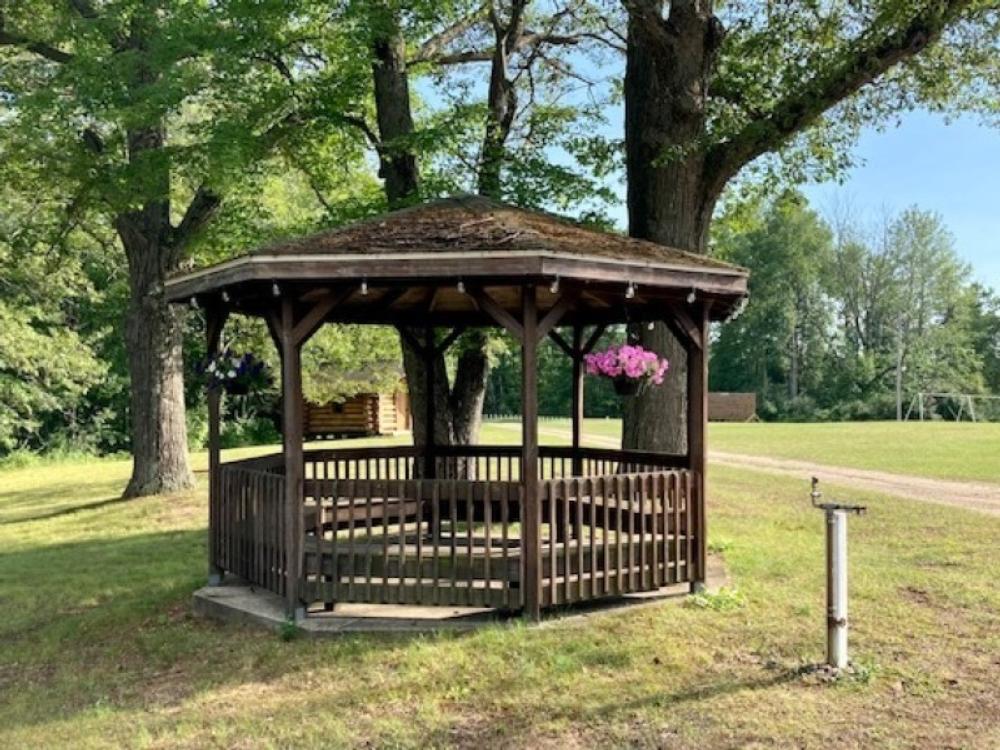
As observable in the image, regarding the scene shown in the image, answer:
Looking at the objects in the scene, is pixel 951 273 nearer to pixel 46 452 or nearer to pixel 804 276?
pixel 804 276

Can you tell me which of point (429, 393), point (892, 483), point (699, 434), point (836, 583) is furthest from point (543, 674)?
point (892, 483)

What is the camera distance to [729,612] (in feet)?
21.9

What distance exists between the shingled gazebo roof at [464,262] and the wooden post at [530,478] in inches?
12.1

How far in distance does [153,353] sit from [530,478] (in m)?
10.3

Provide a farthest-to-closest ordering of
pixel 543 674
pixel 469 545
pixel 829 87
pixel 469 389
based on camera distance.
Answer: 1. pixel 469 389
2. pixel 829 87
3. pixel 469 545
4. pixel 543 674

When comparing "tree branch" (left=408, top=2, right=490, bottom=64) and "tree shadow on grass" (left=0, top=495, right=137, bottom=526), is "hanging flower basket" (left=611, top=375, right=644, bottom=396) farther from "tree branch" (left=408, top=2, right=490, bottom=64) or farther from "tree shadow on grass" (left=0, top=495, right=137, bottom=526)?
"tree shadow on grass" (left=0, top=495, right=137, bottom=526)

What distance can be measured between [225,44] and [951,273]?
2362 inches

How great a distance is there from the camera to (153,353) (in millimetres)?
14422

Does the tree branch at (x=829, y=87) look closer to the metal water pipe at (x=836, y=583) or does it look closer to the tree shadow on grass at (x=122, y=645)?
the metal water pipe at (x=836, y=583)

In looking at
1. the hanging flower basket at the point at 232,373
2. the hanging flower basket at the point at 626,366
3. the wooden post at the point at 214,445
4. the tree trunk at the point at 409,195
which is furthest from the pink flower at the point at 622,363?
the tree trunk at the point at 409,195

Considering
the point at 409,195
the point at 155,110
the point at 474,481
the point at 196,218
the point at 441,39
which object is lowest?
the point at 474,481

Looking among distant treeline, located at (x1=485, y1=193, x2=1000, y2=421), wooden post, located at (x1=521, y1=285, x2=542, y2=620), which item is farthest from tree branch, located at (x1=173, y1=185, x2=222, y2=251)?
distant treeline, located at (x1=485, y1=193, x2=1000, y2=421)

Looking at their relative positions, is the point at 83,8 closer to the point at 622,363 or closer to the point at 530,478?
the point at 622,363

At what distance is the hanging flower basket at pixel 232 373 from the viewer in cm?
752
